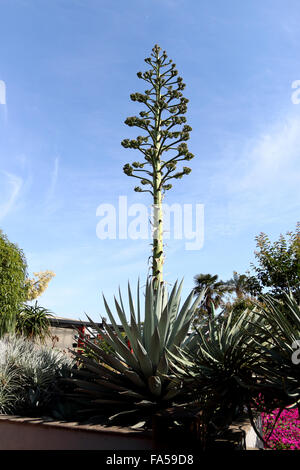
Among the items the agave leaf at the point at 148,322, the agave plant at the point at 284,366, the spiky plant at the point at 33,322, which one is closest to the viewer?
the agave plant at the point at 284,366

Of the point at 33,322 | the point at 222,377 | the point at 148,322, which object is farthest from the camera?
the point at 33,322

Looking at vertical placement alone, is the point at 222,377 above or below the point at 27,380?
above

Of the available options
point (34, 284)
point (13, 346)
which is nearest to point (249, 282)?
point (13, 346)

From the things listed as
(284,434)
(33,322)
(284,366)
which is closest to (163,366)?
(284,366)

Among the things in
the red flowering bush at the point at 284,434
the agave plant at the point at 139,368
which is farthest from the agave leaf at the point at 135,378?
the red flowering bush at the point at 284,434

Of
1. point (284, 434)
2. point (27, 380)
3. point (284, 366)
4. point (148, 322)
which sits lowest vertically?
point (284, 434)

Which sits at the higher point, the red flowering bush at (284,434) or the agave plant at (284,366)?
the agave plant at (284,366)

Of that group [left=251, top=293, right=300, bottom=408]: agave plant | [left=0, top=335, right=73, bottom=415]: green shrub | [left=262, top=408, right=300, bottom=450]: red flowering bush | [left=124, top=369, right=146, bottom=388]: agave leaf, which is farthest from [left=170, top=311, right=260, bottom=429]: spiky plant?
[left=0, top=335, right=73, bottom=415]: green shrub

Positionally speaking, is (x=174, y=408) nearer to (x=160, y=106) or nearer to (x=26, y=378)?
(x=26, y=378)

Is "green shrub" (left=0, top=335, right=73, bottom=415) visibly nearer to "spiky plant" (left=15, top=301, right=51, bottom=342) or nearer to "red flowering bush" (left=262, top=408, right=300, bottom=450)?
"red flowering bush" (left=262, top=408, right=300, bottom=450)

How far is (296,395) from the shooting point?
3096mm

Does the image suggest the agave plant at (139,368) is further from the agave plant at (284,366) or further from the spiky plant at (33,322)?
the spiky plant at (33,322)

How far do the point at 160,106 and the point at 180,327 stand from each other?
683cm

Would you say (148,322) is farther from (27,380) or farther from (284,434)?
(284,434)
